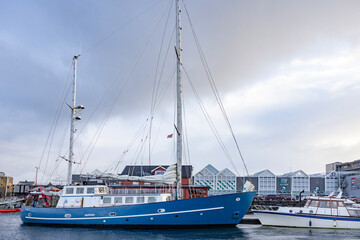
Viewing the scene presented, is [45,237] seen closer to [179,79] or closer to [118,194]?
[118,194]

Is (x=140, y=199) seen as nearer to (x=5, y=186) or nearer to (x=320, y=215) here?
(x=320, y=215)

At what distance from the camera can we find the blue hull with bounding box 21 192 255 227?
29.6 metres

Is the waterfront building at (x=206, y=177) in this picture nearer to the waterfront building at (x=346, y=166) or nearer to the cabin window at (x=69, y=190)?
the cabin window at (x=69, y=190)

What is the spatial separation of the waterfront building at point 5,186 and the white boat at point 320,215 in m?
85.6

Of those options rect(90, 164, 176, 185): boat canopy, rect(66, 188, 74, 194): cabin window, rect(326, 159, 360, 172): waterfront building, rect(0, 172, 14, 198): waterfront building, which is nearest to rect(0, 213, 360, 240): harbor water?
rect(66, 188, 74, 194): cabin window

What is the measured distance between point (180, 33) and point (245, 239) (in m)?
20.3

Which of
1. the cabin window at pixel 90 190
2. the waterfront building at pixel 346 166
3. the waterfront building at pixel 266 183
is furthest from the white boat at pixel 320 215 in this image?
the waterfront building at pixel 346 166

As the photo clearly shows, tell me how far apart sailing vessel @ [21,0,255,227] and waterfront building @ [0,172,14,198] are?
6902 centimetres

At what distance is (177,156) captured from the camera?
31328 mm

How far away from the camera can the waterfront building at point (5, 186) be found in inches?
3757

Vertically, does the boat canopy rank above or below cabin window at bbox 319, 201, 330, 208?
above

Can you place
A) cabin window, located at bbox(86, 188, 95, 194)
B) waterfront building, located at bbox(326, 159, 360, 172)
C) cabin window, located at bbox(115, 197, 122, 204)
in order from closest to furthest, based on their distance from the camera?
1. cabin window, located at bbox(115, 197, 122, 204)
2. cabin window, located at bbox(86, 188, 95, 194)
3. waterfront building, located at bbox(326, 159, 360, 172)

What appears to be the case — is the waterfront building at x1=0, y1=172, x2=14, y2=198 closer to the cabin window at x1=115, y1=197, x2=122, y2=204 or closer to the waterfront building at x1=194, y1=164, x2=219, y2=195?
the waterfront building at x1=194, y1=164, x2=219, y2=195

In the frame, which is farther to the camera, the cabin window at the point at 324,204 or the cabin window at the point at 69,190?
the cabin window at the point at 324,204
